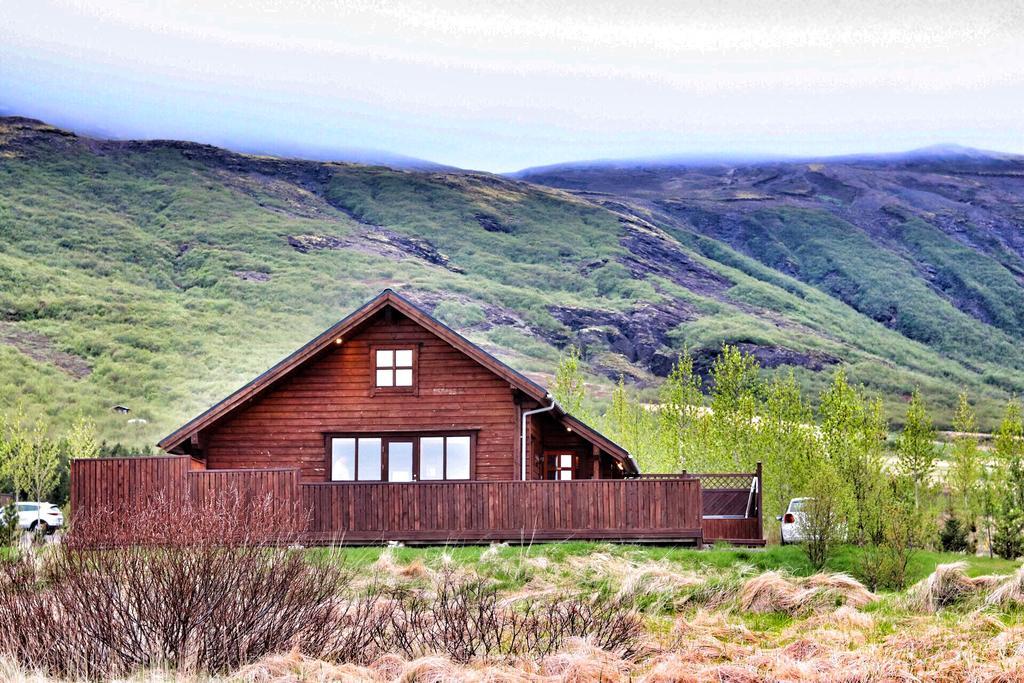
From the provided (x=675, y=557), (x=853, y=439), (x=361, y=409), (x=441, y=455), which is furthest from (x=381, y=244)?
(x=675, y=557)

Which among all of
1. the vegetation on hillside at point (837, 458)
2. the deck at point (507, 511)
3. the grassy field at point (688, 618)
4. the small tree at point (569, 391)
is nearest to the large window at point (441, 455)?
the deck at point (507, 511)

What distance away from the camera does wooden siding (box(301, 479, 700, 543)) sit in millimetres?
31484

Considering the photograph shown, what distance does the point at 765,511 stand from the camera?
5312cm

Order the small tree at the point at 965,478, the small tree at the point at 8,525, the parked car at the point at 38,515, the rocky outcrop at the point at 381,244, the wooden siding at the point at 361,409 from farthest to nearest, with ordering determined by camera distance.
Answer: the rocky outcrop at the point at 381,244
the small tree at the point at 965,478
the parked car at the point at 38,515
the wooden siding at the point at 361,409
the small tree at the point at 8,525

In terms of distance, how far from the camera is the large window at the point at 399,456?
35.0 m

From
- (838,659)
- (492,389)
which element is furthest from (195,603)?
(492,389)

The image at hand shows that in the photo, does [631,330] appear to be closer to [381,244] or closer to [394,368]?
[381,244]

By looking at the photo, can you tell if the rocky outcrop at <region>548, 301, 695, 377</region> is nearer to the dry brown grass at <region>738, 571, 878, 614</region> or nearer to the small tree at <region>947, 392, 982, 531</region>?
the small tree at <region>947, 392, 982, 531</region>

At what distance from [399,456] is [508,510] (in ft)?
15.0

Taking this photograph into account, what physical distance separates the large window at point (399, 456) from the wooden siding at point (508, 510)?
307cm

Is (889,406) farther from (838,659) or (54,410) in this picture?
(838,659)

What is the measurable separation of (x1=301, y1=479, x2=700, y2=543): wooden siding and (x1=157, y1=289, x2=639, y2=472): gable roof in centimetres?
297

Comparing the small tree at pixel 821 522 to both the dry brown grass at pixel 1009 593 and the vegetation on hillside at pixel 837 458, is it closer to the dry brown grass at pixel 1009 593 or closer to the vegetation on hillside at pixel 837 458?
the vegetation on hillside at pixel 837 458

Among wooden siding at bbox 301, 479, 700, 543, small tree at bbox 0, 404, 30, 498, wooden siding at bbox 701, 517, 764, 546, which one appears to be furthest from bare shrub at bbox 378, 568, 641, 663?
small tree at bbox 0, 404, 30, 498
